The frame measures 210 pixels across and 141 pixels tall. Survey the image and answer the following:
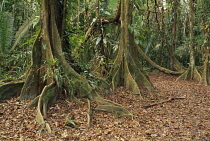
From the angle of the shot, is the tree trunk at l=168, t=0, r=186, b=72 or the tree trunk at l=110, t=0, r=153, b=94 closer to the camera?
the tree trunk at l=110, t=0, r=153, b=94

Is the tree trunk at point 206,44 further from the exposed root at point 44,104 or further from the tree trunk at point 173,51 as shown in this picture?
the exposed root at point 44,104

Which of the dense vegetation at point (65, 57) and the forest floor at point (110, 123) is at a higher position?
the dense vegetation at point (65, 57)

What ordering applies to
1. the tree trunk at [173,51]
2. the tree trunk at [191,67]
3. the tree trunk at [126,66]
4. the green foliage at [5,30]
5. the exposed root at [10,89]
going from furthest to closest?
the tree trunk at [173,51], the tree trunk at [191,67], the tree trunk at [126,66], the green foliage at [5,30], the exposed root at [10,89]

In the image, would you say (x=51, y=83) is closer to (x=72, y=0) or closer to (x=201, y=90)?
(x=72, y=0)

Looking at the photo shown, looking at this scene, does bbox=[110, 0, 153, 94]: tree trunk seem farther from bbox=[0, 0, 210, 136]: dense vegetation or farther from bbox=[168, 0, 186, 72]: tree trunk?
bbox=[168, 0, 186, 72]: tree trunk

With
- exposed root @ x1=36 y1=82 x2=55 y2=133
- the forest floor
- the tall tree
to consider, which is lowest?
the forest floor

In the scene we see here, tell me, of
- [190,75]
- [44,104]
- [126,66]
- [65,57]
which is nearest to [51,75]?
[44,104]

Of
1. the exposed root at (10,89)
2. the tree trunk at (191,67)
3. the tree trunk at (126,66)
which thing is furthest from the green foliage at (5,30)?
the tree trunk at (191,67)

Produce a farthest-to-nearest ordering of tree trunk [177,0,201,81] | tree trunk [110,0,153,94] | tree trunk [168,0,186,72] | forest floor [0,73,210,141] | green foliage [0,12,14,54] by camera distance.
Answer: tree trunk [168,0,186,72]
tree trunk [177,0,201,81]
tree trunk [110,0,153,94]
green foliage [0,12,14,54]
forest floor [0,73,210,141]

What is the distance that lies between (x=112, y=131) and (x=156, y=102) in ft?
9.22

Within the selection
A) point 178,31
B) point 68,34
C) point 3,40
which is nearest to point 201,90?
point 68,34

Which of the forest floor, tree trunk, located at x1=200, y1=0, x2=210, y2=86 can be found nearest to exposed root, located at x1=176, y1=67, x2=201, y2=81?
tree trunk, located at x1=200, y1=0, x2=210, y2=86

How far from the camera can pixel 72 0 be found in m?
6.70

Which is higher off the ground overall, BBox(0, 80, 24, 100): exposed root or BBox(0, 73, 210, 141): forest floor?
BBox(0, 80, 24, 100): exposed root
